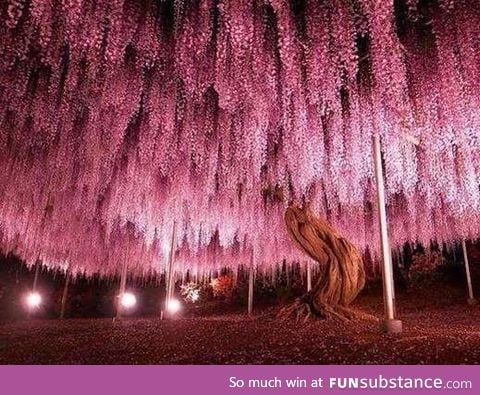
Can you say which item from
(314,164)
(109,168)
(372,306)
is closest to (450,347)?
(314,164)

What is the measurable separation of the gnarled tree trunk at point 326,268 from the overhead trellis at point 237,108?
0.69 metres

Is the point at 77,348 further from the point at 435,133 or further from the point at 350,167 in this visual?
the point at 435,133

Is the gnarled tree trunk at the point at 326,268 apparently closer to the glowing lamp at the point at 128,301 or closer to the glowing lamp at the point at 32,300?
the glowing lamp at the point at 128,301

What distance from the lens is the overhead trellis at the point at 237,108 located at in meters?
3.97

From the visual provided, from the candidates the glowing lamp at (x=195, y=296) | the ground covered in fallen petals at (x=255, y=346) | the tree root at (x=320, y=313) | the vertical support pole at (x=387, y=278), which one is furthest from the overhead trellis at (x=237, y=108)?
the glowing lamp at (x=195, y=296)

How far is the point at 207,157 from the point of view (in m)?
6.17

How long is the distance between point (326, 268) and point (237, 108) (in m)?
2.58

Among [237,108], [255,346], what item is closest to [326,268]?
[237,108]

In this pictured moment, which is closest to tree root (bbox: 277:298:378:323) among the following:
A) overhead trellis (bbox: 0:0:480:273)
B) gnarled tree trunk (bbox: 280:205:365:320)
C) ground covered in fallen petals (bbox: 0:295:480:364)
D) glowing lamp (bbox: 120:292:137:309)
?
gnarled tree trunk (bbox: 280:205:365:320)

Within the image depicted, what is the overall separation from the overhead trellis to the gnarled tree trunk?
2.25 feet

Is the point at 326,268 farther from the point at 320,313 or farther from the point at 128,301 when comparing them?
the point at 128,301

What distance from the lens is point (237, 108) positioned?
518 centimetres

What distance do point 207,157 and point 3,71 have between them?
113 inches

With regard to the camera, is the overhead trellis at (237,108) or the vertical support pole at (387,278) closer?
the vertical support pole at (387,278)
